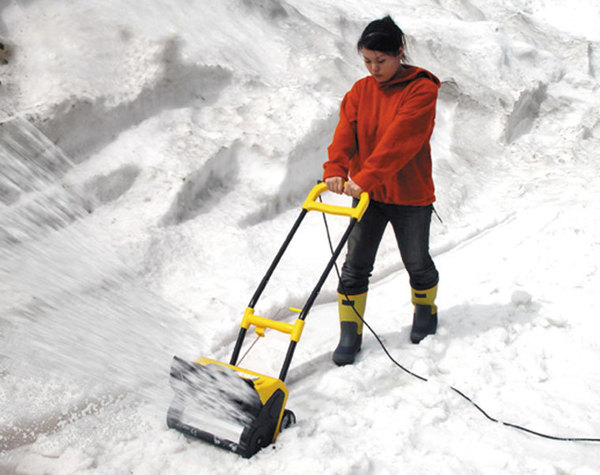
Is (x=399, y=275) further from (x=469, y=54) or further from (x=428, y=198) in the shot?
(x=469, y=54)

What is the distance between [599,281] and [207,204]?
2892 mm

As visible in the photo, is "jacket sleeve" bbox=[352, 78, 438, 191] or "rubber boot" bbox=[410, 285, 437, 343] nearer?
"jacket sleeve" bbox=[352, 78, 438, 191]

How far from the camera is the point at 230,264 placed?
3.86 meters

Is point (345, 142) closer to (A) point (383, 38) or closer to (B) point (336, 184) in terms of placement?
(B) point (336, 184)

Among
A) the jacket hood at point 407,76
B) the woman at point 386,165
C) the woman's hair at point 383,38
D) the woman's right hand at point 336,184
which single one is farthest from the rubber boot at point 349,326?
the woman's hair at point 383,38

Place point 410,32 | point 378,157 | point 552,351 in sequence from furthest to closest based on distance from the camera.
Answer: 1. point 410,32
2. point 552,351
3. point 378,157

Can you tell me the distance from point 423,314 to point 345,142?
43.0 inches

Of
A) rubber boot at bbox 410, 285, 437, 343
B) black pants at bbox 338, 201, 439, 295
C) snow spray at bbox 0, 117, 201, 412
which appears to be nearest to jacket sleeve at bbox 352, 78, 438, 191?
black pants at bbox 338, 201, 439, 295

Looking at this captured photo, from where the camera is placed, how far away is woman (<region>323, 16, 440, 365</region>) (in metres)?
2.57

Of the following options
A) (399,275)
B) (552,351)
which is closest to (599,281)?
(552,351)

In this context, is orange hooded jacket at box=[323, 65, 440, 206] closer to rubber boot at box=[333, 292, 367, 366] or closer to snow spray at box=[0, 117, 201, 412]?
rubber boot at box=[333, 292, 367, 366]

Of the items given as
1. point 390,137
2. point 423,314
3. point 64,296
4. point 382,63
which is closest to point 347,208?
point 390,137

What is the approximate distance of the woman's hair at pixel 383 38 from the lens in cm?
253

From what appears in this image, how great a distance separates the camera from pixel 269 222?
448 cm
